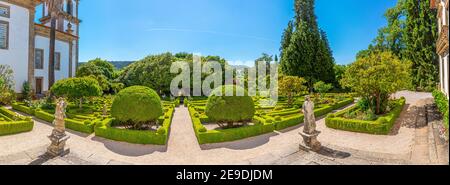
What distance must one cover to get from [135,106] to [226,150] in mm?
4702

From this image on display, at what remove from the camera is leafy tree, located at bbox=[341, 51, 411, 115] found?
473 inches

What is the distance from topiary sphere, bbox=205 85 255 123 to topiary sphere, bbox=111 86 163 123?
2702 mm

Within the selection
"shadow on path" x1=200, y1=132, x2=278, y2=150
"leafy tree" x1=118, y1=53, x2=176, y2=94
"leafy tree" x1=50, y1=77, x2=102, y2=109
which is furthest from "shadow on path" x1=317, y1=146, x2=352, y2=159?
"leafy tree" x1=118, y1=53, x2=176, y2=94

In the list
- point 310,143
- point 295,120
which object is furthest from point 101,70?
point 310,143

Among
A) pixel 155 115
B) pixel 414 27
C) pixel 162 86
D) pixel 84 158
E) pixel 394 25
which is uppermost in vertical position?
pixel 394 25

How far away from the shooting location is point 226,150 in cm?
829

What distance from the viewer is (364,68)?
1315 cm

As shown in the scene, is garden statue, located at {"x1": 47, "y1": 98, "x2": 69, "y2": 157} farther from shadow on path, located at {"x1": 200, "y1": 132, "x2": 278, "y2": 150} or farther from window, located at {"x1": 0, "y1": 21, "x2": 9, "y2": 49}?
window, located at {"x1": 0, "y1": 21, "x2": 9, "y2": 49}

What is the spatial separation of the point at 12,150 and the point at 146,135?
483cm

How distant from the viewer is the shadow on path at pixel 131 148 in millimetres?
7969

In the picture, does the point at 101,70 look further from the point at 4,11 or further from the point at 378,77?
the point at 378,77

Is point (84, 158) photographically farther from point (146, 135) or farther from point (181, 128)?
point (181, 128)
